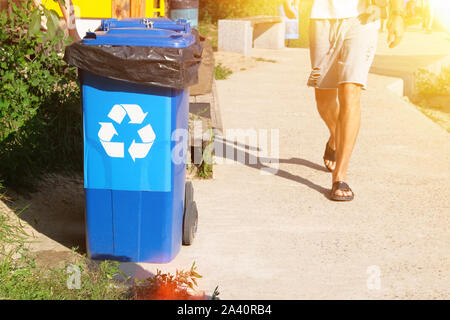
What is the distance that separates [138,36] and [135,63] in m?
0.15

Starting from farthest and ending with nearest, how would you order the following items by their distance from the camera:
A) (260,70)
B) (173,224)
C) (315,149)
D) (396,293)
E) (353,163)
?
(260,70) < (315,149) < (353,163) < (173,224) < (396,293)

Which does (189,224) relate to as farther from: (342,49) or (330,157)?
(330,157)

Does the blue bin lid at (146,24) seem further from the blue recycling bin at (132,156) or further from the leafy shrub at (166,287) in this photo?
the leafy shrub at (166,287)

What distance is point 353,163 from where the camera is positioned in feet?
20.6

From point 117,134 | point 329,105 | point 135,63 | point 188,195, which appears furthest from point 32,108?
point 329,105

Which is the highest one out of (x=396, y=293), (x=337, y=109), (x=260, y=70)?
(x=337, y=109)

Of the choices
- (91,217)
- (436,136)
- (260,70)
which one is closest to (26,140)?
(91,217)

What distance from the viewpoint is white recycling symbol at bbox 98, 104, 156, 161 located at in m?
3.80

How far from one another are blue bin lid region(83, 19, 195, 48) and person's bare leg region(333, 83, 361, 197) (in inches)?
60.9

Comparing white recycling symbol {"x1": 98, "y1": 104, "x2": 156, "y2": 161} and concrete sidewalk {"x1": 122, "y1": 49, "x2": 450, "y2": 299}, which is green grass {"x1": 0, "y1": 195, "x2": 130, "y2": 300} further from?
white recycling symbol {"x1": 98, "y1": 104, "x2": 156, "y2": 161}

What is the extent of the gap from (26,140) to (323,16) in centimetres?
224
